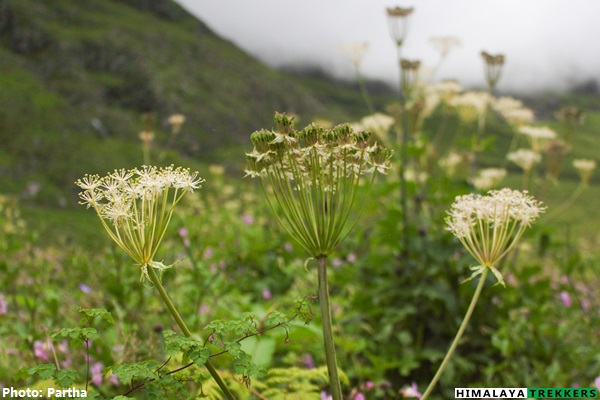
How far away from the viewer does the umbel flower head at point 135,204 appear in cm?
163

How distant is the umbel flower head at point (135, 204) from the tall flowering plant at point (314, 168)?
30 cm

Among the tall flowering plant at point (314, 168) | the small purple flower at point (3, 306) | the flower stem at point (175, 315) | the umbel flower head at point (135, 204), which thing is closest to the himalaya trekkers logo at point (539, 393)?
the tall flowering plant at point (314, 168)

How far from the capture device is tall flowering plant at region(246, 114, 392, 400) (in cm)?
180

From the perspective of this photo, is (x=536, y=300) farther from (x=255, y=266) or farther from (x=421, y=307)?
(x=255, y=266)

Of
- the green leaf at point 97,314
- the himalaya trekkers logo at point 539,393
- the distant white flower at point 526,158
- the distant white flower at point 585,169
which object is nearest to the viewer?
the green leaf at point 97,314

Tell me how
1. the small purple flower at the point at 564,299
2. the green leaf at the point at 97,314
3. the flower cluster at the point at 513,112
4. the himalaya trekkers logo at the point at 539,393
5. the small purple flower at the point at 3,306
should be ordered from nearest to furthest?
the green leaf at the point at 97,314
the himalaya trekkers logo at the point at 539,393
the small purple flower at the point at 3,306
the small purple flower at the point at 564,299
the flower cluster at the point at 513,112

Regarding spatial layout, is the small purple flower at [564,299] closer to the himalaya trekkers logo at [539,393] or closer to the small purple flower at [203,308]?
the himalaya trekkers logo at [539,393]

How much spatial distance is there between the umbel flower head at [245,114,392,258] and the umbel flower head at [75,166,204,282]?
0.29 m

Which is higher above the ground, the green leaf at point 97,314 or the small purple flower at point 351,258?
the green leaf at point 97,314

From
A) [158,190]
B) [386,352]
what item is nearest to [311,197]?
[158,190]

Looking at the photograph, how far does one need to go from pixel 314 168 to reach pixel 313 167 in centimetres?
1

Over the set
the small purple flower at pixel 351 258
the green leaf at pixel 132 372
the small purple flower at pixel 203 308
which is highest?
the green leaf at pixel 132 372

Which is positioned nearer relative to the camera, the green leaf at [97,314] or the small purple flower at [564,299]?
the green leaf at [97,314]

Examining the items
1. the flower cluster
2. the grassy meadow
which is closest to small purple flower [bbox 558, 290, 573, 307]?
the grassy meadow
